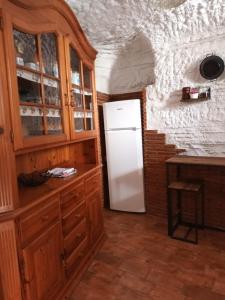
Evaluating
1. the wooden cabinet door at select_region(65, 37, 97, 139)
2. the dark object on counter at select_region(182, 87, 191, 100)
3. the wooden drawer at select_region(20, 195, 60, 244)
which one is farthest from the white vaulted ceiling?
the wooden drawer at select_region(20, 195, 60, 244)

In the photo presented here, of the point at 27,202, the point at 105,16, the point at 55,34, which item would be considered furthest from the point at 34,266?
the point at 105,16

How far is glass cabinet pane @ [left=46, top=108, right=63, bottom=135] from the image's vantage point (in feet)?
5.68

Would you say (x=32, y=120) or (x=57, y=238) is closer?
(x=32, y=120)

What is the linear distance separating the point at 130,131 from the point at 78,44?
1.38 m

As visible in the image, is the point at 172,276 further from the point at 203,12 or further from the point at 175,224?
the point at 203,12

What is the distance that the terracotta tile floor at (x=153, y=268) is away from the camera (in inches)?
71.2

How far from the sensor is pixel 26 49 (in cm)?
151

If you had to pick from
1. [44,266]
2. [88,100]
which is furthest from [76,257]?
[88,100]

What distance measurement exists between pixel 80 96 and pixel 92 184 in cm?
91

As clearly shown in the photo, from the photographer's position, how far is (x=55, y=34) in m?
1.75

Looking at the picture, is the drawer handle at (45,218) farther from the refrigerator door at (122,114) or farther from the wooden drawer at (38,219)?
the refrigerator door at (122,114)

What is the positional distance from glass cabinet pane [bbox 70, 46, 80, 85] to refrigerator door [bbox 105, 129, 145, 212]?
47.7 inches

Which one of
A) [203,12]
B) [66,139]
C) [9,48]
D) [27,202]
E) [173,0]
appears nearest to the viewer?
[9,48]

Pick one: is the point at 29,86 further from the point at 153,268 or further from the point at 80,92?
the point at 153,268
